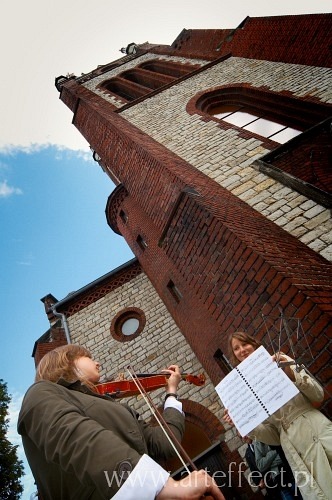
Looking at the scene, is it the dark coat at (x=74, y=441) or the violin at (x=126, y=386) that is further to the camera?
the violin at (x=126, y=386)

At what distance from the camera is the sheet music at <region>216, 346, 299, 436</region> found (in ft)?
6.32

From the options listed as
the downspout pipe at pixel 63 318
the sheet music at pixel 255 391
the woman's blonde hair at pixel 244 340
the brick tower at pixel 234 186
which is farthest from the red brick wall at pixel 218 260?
the downspout pipe at pixel 63 318

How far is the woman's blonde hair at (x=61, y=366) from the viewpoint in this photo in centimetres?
200

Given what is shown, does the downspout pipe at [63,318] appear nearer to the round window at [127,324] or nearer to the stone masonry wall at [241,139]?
the round window at [127,324]

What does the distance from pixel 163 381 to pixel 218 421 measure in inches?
121

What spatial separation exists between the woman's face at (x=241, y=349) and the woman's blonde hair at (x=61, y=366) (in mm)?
1337

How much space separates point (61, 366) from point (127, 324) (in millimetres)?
6825

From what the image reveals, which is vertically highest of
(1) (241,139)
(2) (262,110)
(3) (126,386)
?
(2) (262,110)

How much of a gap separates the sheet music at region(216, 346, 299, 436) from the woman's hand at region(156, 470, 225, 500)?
822 mm

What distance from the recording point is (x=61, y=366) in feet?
6.66

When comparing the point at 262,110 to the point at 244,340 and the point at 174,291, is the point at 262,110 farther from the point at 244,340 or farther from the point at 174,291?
the point at 244,340

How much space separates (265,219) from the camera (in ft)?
15.2

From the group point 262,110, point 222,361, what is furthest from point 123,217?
point 222,361

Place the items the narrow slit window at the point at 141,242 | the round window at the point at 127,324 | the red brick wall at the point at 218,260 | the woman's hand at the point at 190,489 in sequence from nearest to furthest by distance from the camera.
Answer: the woman's hand at the point at 190,489 < the red brick wall at the point at 218,260 < the round window at the point at 127,324 < the narrow slit window at the point at 141,242
